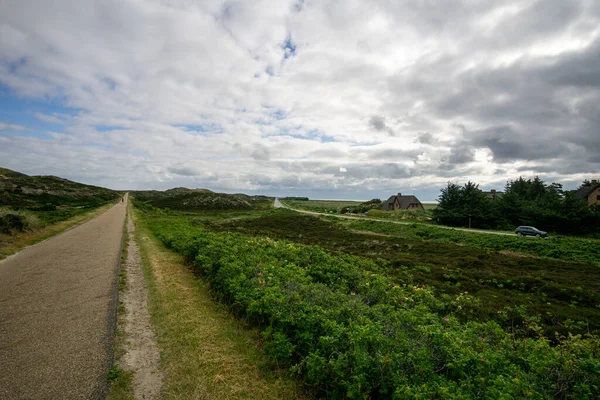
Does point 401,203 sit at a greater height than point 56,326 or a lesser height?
greater

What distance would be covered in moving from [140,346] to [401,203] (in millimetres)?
77652

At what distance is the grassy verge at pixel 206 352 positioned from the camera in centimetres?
471

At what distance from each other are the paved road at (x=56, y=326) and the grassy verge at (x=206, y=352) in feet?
3.54

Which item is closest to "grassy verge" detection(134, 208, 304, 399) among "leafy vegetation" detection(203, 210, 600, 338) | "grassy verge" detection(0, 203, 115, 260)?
"leafy vegetation" detection(203, 210, 600, 338)

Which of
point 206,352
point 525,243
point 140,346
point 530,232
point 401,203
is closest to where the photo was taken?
point 206,352

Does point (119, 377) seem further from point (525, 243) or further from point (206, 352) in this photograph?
point (525, 243)

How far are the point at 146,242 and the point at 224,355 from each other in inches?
599

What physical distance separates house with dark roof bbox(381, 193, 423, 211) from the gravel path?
74.5 metres

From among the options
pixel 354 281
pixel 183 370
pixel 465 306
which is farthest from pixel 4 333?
pixel 465 306

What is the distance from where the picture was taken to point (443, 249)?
2400cm

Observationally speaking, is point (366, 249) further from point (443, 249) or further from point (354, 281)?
point (354, 281)

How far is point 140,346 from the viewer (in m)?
5.86

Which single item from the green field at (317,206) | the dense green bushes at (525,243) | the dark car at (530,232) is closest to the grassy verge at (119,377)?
the dense green bushes at (525,243)

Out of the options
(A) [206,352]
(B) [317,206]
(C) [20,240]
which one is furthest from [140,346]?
(B) [317,206]
